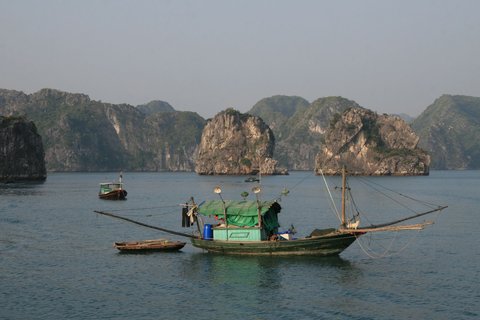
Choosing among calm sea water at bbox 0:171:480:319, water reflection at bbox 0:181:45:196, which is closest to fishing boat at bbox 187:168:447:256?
calm sea water at bbox 0:171:480:319

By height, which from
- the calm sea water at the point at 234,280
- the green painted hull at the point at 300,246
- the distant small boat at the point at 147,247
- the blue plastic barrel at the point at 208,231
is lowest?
the calm sea water at the point at 234,280

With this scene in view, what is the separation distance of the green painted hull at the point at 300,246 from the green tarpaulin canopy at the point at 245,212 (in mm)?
1971

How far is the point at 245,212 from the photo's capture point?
48688 mm

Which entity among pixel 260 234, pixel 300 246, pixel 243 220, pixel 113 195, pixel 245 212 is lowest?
pixel 300 246

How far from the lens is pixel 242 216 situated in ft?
160

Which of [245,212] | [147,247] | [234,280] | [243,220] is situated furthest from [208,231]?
[234,280]

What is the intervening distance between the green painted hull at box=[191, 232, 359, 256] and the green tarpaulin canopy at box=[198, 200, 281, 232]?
197 cm

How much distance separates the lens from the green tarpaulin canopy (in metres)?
48.6

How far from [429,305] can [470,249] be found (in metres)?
22.7

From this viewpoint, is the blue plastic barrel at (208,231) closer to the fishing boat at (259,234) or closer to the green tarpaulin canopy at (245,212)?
the fishing boat at (259,234)

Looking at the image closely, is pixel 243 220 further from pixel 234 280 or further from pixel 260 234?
pixel 234 280

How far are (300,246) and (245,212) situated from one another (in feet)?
17.9

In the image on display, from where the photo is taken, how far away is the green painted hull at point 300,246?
4694cm

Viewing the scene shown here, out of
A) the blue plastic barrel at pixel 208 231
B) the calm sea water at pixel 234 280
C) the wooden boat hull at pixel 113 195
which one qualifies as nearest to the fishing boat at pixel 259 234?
the blue plastic barrel at pixel 208 231
